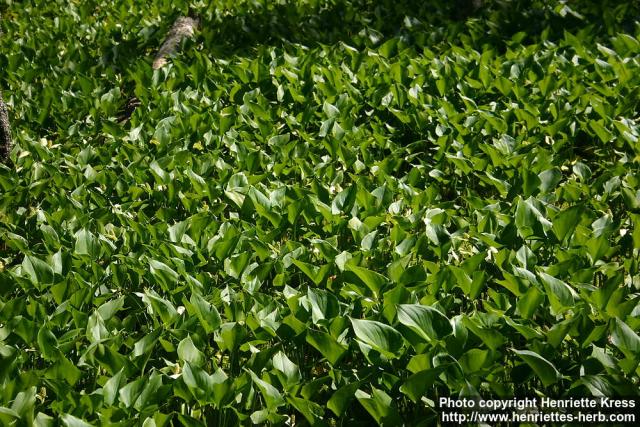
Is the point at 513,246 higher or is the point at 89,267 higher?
the point at 513,246

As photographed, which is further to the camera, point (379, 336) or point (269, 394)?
point (379, 336)

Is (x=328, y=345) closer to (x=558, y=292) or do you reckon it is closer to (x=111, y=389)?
(x=111, y=389)

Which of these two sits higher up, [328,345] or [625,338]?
[625,338]

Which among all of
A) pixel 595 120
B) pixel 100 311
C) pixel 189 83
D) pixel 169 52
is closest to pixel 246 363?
pixel 100 311

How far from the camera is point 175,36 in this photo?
695 cm

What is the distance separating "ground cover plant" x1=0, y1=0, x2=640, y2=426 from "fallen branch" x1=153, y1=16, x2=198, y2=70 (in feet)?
0.58

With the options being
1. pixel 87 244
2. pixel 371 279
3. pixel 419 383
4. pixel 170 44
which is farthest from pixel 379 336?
pixel 170 44

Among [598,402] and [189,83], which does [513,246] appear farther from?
[189,83]

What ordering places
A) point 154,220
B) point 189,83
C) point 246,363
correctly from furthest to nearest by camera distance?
point 189,83 < point 154,220 < point 246,363

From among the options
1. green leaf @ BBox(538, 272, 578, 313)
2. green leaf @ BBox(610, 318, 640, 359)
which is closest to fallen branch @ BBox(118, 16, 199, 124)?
green leaf @ BBox(538, 272, 578, 313)

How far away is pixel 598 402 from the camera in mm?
2451

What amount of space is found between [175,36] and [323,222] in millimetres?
3806

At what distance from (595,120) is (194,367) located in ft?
10.5

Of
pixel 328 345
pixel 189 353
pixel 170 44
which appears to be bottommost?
pixel 170 44
